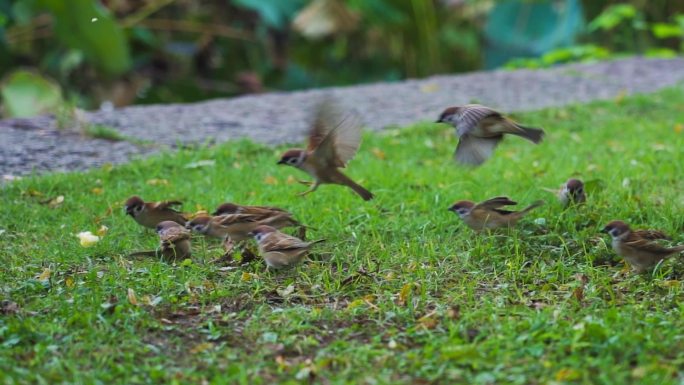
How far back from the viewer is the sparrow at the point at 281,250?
543cm

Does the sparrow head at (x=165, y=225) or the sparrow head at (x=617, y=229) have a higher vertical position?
the sparrow head at (x=165, y=225)

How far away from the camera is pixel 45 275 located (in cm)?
533

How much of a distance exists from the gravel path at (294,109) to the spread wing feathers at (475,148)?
11.4 ft

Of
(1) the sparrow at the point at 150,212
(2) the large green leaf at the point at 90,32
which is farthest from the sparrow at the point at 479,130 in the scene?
(2) the large green leaf at the point at 90,32

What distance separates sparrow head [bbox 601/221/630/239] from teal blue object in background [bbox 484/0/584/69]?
34.0 feet

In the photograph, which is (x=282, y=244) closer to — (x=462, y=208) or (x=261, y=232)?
(x=261, y=232)

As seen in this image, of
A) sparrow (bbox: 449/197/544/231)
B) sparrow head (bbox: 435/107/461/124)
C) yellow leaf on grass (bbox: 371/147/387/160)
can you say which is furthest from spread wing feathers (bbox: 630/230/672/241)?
yellow leaf on grass (bbox: 371/147/387/160)

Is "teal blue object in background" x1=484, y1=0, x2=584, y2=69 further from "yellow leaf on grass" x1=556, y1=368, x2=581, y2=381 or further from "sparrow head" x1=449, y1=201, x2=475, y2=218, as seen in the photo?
"yellow leaf on grass" x1=556, y1=368, x2=581, y2=381

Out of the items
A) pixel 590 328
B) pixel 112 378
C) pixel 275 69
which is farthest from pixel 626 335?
pixel 275 69

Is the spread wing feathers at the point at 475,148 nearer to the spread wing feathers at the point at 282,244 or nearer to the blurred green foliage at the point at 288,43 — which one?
the spread wing feathers at the point at 282,244

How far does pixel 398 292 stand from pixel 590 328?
1.12 metres

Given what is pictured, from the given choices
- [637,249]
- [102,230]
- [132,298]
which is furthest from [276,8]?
[132,298]

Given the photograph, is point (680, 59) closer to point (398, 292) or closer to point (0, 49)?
point (0, 49)

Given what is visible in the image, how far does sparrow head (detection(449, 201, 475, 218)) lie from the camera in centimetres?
607
